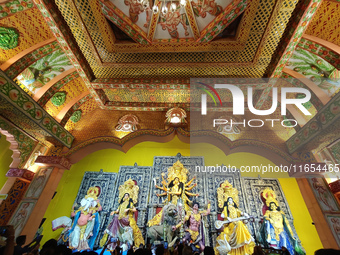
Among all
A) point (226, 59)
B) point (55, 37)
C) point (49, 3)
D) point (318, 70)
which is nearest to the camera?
point (49, 3)

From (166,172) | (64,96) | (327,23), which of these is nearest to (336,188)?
(327,23)

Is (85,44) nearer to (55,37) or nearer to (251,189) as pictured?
(55,37)

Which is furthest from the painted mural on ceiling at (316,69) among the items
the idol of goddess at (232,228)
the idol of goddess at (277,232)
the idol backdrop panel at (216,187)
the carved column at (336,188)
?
the idol of goddess at (232,228)

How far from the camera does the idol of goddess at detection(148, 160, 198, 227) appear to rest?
19.0ft

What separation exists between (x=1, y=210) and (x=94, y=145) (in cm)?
330

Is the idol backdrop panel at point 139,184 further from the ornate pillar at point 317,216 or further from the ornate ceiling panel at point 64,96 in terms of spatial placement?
the ornate pillar at point 317,216

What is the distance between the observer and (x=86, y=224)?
18.5 ft

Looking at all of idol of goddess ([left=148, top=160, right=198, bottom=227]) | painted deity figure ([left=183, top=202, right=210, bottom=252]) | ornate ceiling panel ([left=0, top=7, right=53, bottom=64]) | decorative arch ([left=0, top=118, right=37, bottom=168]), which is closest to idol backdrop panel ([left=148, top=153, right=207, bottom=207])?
idol of goddess ([left=148, top=160, right=198, bottom=227])

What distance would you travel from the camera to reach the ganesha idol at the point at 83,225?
17.6ft

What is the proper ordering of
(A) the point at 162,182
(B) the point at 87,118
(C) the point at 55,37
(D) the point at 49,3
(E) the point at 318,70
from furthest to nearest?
(B) the point at 87,118, (A) the point at 162,182, (E) the point at 318,70, (C) the point at 55,37, (D) the point at 49,3

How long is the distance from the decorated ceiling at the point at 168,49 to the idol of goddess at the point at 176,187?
5.75 ft

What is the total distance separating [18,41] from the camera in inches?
202

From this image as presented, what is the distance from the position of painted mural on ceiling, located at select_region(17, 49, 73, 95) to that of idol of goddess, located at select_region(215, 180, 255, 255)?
275 inches

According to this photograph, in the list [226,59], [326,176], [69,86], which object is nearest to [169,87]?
[226,59]
